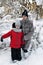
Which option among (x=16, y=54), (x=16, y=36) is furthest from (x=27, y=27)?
(x=16, y=54)

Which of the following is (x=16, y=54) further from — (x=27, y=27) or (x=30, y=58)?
(x=27, y=27)

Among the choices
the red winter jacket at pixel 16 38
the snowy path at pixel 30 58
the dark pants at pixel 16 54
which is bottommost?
the snowy path at pixel 30 58

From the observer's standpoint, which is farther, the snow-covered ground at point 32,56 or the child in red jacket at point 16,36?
the snow-covered ground at point 32,56

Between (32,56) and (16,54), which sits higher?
(16,54)

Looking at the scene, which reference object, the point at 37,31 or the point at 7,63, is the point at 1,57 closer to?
the point at 7,63

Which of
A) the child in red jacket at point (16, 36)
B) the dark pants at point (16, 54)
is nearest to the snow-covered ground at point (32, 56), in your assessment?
Answer: the dark pants at point (16, 54)

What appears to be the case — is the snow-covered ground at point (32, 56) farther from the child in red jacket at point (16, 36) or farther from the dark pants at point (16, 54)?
the child in red jacket at point (16, 36)

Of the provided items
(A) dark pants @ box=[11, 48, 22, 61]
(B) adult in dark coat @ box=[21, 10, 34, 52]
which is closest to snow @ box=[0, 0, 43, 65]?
(A) dark pants @ box=[11, 48, 22, 61]

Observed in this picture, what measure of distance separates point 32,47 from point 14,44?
934 mm

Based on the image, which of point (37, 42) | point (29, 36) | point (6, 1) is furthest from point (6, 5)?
point (29, 36)

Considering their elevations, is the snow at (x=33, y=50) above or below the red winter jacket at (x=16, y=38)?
below

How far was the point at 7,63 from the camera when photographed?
23.6ft

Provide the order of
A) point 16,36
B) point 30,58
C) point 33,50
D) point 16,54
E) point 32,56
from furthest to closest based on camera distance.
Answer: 1. point 33,50
2. point 32,56
3. point 30,58
4. point 16,54
5. point 16,36

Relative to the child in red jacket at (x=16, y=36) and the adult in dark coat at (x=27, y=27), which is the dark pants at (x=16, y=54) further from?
the adult in dark coat at (x=27, y=27)
